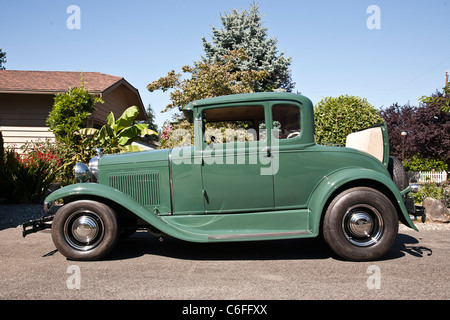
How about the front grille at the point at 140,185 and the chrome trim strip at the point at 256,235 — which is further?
the front grille at the point at 140,185

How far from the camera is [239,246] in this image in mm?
4422

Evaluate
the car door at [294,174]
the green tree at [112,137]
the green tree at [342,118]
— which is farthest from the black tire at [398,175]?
the green tree at [112,137]

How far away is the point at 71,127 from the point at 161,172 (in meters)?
Result: 6.73

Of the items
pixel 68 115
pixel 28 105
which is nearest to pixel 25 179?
pixel 68 115

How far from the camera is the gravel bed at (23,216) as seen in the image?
18.7 ft

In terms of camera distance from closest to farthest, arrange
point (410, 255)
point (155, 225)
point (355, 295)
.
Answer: point (355, 295)
point (155, 225)
point (410, 255)

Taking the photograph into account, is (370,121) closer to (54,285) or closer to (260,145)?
(260,145)

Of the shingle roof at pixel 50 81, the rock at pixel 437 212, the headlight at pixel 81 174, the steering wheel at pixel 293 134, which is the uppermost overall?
the shingle roof at pixel 50 81

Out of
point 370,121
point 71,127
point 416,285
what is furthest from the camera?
point 71,127

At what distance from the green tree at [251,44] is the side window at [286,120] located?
637 inches

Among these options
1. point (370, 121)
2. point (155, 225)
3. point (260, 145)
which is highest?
point (370, 121)

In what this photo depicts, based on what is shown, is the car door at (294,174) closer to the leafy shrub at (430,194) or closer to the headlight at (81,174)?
the headlight at (81,174)
